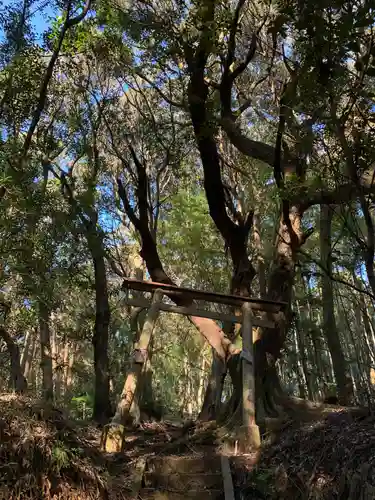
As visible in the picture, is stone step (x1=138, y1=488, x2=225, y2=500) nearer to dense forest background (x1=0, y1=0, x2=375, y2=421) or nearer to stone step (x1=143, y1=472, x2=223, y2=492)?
stone step (x1=143, y1=472, x2=223, y2=492)

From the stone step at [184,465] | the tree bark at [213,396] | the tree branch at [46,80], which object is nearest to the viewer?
the stone step at [184,465]

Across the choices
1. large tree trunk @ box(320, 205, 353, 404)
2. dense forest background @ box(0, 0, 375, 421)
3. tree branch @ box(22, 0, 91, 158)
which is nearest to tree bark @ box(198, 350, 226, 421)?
dense forest background @ box(0, 0, 375, 421)

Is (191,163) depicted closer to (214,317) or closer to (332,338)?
(332,338)

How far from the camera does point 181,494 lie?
164 inches

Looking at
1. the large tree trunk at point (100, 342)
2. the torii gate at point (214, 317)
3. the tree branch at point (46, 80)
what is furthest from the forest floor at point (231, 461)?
the large tree trunk at point (100, 342)

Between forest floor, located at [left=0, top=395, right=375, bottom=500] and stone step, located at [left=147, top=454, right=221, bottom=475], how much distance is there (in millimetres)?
184

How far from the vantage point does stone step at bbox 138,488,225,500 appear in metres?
4.07

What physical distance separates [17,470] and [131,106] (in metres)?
9.22

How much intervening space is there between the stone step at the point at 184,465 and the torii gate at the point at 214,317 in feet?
1.47

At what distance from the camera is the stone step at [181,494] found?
4069mm

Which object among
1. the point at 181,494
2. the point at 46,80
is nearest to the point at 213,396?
the point at 181,494

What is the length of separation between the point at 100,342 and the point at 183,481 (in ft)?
17.0

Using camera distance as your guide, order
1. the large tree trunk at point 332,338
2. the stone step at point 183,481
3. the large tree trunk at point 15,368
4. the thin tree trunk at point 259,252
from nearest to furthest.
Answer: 1. the stone step at point 183,481
2. the large tree trunk at point 15,368
3. the large tree trunk at point 332,338
4. the thin tree trunk at point 259,252

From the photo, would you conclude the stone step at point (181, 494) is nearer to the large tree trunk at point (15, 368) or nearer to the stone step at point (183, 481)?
the stone step at point (183, 481)
